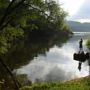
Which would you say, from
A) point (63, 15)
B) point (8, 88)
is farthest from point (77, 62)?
point (63, 15)

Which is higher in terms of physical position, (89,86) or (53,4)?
(53,4)

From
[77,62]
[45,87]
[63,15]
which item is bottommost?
[77,62]

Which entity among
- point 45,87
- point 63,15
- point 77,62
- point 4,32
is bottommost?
point 77,62

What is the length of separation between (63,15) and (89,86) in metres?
6.35

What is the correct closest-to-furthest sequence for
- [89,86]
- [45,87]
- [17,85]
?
[89,86] → [45,87] → [17,85]

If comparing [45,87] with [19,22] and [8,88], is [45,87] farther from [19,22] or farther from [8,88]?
[8,88]

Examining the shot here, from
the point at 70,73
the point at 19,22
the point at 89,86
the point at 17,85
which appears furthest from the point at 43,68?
the point at 89,86

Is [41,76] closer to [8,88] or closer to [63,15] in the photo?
[8,88]

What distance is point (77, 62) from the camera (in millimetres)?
50156

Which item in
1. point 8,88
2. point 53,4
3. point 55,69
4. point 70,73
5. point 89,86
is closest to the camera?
point 89,86

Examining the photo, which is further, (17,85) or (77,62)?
(77,62)

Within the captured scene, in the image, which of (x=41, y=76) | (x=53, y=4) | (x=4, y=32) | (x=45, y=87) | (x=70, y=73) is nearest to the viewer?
(x=45, y=87)

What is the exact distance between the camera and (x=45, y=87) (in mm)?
19062

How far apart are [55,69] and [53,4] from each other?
78.4 feet
